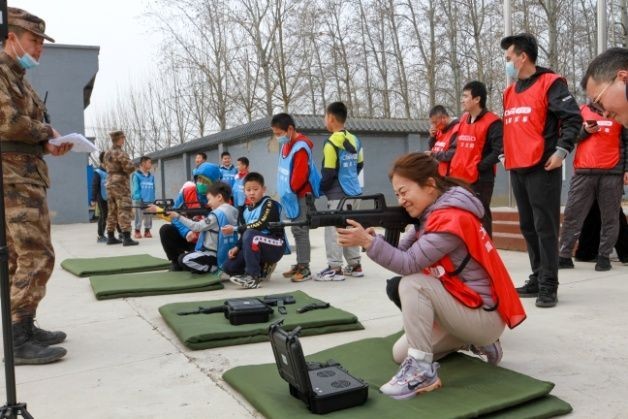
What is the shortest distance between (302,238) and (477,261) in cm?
343

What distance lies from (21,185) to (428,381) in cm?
254

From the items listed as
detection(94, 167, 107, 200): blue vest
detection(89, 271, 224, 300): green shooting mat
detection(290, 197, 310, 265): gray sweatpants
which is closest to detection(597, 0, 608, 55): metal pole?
detection(290, 197, 310, 265): gray sweatpants

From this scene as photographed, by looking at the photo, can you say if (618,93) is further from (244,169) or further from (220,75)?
(220,75)

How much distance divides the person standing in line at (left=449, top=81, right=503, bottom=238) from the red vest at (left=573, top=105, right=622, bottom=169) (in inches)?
47.4

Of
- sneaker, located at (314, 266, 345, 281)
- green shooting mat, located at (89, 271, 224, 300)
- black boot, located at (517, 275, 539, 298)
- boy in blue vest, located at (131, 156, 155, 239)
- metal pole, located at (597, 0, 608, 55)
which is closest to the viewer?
black boot, located at (517, 275, 539, 298)

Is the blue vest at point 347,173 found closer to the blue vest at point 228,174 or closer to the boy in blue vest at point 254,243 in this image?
the boy in blue vest at point 254,243

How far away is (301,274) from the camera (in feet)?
19.8

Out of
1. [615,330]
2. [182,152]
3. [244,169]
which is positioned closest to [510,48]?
[615,330]

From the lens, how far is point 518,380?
2621 millimetres

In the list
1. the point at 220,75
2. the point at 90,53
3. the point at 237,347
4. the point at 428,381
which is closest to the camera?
the point at 428,381

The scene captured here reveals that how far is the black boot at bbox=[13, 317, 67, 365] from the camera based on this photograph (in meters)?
3.32

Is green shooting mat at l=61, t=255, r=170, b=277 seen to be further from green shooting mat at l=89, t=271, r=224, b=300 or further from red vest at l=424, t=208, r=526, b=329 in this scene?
red vest at l=424, t=208, r=526, b=329

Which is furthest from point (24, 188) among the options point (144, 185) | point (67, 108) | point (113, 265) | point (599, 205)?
point (67, 108)

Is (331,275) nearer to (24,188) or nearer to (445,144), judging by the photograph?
(445,144)
